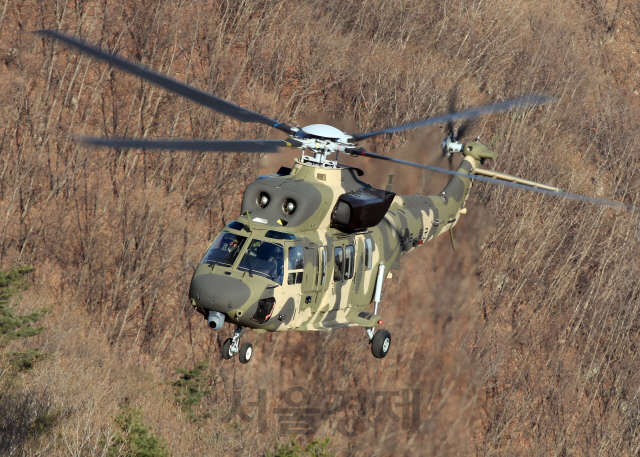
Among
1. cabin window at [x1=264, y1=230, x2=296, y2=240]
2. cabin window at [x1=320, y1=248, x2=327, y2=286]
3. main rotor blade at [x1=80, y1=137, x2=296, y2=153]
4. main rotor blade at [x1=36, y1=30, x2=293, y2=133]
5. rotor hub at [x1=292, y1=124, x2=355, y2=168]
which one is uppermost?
main rotor blade at [x1=36, y1=30, x2=293, y2=133]

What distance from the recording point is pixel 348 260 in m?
14.3

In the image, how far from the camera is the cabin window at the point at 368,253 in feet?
48.6

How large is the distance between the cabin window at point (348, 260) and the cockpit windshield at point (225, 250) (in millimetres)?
2218

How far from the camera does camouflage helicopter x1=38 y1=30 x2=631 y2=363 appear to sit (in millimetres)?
12234

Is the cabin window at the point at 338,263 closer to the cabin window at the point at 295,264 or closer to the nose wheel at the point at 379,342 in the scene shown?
the cabin window at the point at 295,264

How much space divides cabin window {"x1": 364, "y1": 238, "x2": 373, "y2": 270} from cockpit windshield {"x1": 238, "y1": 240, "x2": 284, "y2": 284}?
97.3 inches

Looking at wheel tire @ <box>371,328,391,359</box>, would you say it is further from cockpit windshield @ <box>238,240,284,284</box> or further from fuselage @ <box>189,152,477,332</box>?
cockpit windshield @ <box>238,240,284,284</box>

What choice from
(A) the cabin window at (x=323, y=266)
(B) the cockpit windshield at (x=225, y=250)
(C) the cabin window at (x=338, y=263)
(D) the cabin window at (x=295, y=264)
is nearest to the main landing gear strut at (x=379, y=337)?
(C) the cabin window at (x=338, y=263)

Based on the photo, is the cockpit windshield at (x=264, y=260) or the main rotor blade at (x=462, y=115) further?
the main rotor blade at (x=462, y=115)

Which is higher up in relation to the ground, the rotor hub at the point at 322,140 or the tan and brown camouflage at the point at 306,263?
the rotor hub at the point at 322,140

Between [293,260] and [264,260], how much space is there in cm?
54

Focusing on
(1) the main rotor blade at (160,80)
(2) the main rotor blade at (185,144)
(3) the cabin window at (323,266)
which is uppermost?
(1) the main rotor blade at (160,80)

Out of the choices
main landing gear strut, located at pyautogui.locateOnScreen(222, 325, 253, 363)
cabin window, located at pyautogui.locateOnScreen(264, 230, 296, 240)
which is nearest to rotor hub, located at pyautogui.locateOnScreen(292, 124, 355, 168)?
cabin window, located at pyautogui.locateOnScreen(264, 230, 296, 240)

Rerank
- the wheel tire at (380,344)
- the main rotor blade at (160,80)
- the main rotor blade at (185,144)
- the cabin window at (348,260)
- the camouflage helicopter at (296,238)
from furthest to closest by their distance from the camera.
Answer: the wheel tire at (380,344) → the cabin window at (348,260) → the camouflage helicopter at (296,238) → the main rotor blade at (160,80) → the main rotor blade at (185,144)
